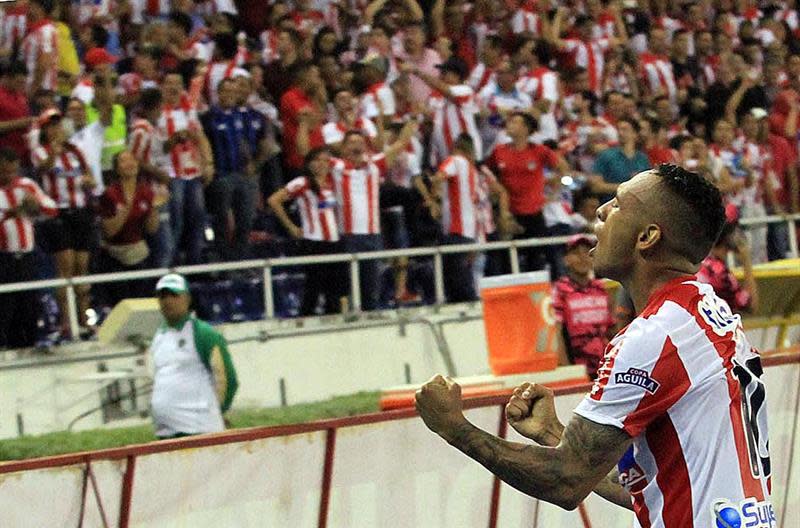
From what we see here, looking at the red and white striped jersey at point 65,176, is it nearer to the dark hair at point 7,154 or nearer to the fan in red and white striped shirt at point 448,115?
the dark hair at point 7,154

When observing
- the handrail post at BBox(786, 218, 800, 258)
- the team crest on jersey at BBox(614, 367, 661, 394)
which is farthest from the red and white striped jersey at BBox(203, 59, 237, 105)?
the team crest on jersey at BBox(614, 367, 661, 394)

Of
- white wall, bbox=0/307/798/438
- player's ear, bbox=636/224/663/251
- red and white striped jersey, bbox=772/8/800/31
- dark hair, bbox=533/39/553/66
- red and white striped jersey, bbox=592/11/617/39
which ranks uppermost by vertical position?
red and white striped jersey, bbox=772/8/800/31

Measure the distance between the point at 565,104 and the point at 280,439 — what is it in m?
11.0

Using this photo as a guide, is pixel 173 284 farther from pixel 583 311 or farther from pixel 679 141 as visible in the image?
pixel 679 141

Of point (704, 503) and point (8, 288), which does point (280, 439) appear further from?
point (8, 288)

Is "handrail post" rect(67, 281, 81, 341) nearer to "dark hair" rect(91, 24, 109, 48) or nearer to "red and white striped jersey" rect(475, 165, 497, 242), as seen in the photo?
"dark hair" rect(91, 24, 109, 48)

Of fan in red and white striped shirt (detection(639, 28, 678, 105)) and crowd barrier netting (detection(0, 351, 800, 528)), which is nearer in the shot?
crowd barrier netting (detection(0, 351, 800, 528))

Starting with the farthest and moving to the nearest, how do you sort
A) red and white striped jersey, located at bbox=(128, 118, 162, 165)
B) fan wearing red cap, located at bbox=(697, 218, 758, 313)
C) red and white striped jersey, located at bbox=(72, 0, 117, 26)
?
red and white striped jersey, located at bbox=(72, 0, 117, 26), red and white striped jersey, located at bbox=(128, 118, 162, 165), fan wearing red cap, located at bbox=(697, 218, 758, 313)

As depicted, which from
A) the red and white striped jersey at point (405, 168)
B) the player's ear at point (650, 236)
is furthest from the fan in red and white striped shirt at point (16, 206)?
the player's ear at point (650, 236)

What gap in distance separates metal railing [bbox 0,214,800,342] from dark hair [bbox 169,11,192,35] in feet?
7.48

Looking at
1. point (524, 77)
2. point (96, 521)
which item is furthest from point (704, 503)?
point (524, 77)

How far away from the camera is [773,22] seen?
70.8 ft

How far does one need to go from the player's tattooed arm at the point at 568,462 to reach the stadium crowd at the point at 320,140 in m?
9.29

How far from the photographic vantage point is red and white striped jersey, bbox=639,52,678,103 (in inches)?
765
